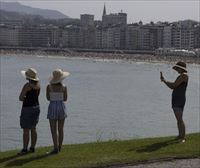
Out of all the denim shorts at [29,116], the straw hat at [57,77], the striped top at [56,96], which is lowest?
the denim shorts at [29,116]

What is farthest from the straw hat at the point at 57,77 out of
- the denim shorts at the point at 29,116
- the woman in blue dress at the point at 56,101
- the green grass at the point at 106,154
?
the green grass at the point at 106,154

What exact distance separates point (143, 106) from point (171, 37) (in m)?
151

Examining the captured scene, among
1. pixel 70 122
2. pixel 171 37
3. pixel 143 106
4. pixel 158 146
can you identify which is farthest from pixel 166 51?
pixel 158 146

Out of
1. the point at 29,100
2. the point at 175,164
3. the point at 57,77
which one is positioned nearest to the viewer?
the point at 175,164

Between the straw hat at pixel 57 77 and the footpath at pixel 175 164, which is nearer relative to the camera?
the footpath at pixel 175 164

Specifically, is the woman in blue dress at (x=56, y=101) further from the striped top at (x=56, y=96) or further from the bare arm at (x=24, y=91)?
the bare arm at (x=24, y=91)

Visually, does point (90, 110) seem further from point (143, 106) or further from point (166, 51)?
point (166, 51)

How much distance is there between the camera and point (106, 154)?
1048 centimetres

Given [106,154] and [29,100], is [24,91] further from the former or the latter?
[106,154]

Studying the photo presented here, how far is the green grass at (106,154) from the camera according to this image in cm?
976

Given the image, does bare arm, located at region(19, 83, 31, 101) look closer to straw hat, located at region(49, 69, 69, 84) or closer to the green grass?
straw hat, located at region(49, 69, 69, 84)

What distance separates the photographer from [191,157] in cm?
1019

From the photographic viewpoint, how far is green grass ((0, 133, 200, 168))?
32.0ft

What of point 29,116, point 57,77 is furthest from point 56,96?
point 29,116
